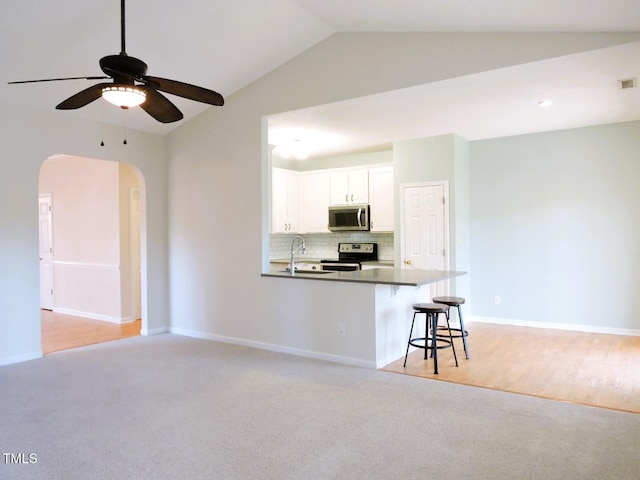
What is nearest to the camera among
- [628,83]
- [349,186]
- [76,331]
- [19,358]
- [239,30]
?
[628,83]

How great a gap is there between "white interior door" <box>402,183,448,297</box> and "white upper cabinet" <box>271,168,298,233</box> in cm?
203

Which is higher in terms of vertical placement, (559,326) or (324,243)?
(324,243)

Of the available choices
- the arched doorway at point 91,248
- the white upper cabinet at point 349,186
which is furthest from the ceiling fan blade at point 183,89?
the white upper cabinet at point 349,186

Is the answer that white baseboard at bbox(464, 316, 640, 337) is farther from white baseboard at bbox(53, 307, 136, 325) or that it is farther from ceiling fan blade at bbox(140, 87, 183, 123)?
white baseboard at bbox(53, 307, 136, 325)

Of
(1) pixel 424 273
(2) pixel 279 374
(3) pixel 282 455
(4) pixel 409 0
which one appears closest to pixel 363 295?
(1) pixel 424 273

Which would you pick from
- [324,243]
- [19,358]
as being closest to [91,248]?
[19,358]

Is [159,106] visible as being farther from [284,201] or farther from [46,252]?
[46,252]

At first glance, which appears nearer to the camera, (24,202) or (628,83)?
(628,83)

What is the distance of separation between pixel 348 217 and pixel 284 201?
1.16 metres

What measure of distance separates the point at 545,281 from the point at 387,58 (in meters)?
3.69

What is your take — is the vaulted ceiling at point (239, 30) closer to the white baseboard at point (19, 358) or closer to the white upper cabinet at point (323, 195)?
the white upper cabinet at point (323, 195)

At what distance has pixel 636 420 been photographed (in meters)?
2.95

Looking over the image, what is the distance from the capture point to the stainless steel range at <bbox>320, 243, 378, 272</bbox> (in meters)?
6.73

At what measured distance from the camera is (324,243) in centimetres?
783
